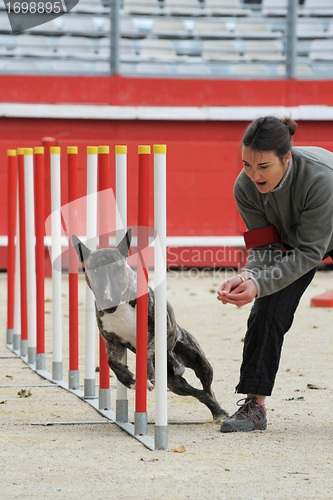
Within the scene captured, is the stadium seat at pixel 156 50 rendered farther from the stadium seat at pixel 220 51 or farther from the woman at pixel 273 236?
the woman at pixel 273 236

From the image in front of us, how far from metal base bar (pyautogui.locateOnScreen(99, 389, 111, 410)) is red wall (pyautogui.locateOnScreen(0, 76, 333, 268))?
735 cm

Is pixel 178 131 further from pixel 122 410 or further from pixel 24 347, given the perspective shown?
pixel 122 410

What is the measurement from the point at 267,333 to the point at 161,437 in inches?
30.0

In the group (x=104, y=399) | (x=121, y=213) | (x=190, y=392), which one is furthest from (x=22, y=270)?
(x=190, y=392)

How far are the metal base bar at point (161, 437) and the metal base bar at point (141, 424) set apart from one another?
223 mm

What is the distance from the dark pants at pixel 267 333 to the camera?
13.3 ft

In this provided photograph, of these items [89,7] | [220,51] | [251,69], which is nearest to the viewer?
[89,7]

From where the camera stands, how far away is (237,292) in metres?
3.54

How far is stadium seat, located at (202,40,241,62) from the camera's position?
44.4 ft

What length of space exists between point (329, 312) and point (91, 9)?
22.2ft

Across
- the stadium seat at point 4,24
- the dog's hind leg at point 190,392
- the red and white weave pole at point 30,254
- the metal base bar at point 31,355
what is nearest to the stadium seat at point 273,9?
the stadium seat at point 4,24

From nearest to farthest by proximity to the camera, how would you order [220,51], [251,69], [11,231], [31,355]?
[31,355] → [11,231] → [220,51] → [251,69]

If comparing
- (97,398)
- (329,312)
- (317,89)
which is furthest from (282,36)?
(97,398)

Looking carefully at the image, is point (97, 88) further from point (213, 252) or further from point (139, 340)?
point (139, 340)
